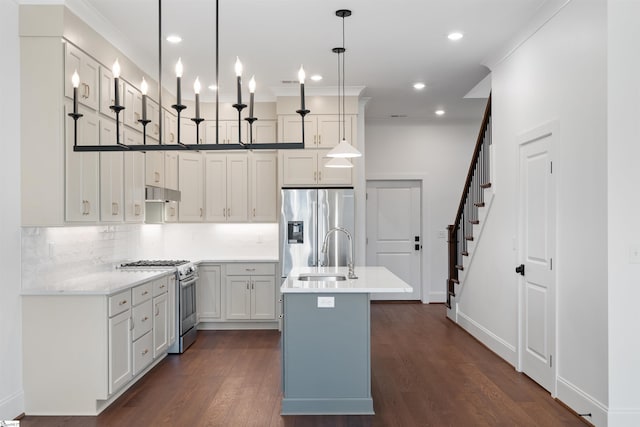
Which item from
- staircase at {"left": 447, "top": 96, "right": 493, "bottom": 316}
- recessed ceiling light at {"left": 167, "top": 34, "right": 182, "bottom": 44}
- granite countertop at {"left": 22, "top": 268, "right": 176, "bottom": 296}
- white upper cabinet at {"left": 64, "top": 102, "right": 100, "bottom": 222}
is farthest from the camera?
staircase at {"left": 447, "top": 96, "right": 493, "bottom": 316}

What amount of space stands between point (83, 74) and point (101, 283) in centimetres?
165

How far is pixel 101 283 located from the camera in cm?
399

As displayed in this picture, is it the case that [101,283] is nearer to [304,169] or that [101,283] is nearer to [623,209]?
[304,169]

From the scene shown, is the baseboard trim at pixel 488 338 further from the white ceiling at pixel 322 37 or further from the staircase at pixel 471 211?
the white ceiling at pixel 322 37

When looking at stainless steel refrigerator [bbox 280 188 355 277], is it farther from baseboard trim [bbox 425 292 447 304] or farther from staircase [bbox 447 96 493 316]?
baseboard trim [bbox 425 292 447 304]

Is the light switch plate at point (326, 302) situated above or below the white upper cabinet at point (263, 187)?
below

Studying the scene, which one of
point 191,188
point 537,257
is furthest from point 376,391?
point 191,188

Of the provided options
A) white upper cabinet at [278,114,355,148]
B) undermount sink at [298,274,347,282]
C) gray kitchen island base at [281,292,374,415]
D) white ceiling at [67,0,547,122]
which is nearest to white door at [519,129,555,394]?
white ceiling at [67,0,547,122]

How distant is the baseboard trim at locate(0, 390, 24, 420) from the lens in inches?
132

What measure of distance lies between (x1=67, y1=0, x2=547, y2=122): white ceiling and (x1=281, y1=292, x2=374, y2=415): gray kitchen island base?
2282 millimetres

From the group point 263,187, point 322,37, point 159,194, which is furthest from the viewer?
point 263,187

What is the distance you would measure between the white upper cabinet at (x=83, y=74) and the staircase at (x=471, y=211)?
3893mm

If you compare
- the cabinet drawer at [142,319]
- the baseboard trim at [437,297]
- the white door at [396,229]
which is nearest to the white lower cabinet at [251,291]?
the cabinet drawer at [142,319]

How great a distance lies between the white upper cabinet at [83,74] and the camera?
3707mm
